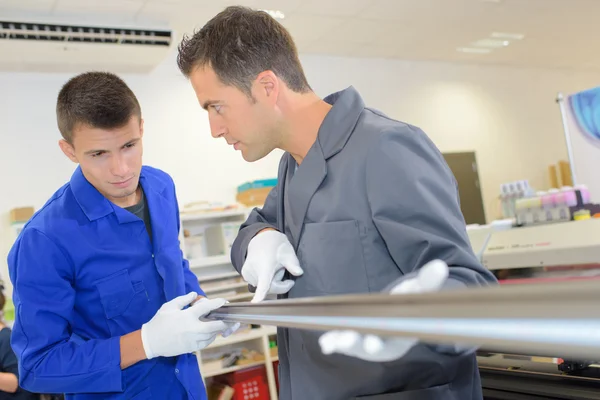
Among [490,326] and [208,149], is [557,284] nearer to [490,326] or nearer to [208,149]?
[490,326]

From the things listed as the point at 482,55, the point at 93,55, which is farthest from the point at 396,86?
the point at 93,55

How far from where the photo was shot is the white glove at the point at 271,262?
3.92 ft

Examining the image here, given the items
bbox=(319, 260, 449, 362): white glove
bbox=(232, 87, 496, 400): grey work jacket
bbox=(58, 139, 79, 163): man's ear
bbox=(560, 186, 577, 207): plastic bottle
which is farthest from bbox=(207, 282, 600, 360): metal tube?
bbox=(560, 186, 577, 207): plastic bottle

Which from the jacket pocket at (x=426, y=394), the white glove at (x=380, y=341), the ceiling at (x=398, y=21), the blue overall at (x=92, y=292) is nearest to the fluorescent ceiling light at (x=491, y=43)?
the ceiling at (x=398, y=21)

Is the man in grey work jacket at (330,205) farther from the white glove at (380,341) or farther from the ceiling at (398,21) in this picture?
the ceiling at (398,21)

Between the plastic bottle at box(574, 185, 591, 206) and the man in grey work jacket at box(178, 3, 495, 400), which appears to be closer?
the man in grey work jacket at box(178, 3, 495, 400)

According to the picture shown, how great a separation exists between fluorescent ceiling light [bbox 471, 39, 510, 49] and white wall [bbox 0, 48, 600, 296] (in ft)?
1.80

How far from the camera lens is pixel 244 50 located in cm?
125

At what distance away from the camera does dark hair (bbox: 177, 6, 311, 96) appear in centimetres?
125

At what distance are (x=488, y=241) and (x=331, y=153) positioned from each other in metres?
2.46

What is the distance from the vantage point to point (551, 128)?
306 inches

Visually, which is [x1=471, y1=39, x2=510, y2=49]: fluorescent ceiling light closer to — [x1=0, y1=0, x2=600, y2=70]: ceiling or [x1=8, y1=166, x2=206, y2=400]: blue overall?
[x1=0, y1=0, x2=600, y2=70]: ceiling

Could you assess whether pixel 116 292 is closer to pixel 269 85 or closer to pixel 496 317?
pixel 269 85

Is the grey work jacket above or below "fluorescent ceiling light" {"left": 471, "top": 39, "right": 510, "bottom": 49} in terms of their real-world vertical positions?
below
